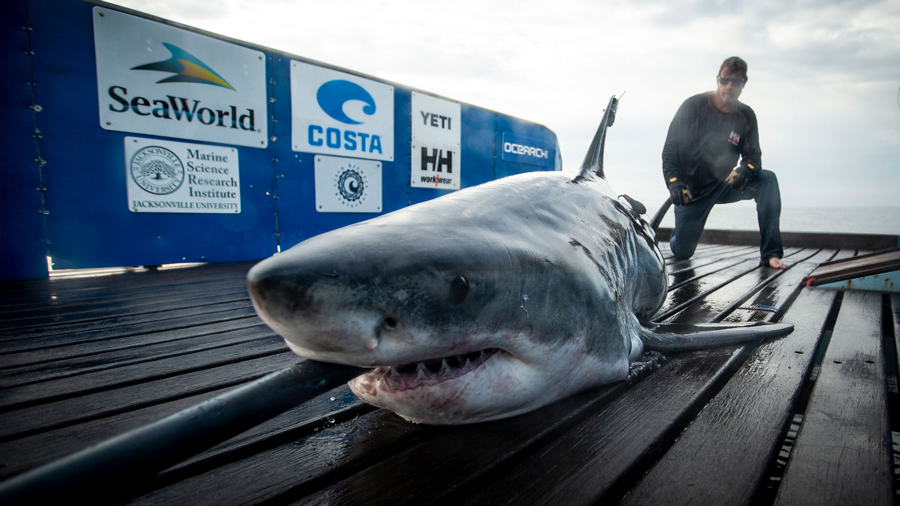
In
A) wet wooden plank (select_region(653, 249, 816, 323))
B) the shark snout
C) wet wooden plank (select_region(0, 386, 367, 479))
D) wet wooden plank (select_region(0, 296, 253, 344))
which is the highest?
the shark snout

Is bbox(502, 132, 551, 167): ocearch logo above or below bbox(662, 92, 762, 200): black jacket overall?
above

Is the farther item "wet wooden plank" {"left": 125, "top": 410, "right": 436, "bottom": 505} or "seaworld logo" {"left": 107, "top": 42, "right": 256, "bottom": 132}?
"seaworld logo" {"left": 107, "top": 42, "right": 256, "bottom": 132}

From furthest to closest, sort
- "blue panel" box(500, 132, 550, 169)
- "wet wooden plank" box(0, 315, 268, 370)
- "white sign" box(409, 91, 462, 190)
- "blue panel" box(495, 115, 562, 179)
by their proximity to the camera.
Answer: "blue panel" box(500, 132, 550, 169) < "blue panel" box(495, 115, 562, 179) < "white sign" box(409, 91, 462, 190) < "wet wooden plank" box(0, 315, 268, 370)

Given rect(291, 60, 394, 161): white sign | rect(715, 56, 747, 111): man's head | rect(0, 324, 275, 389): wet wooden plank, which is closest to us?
rect(0, 324, 275, 389): wet wooden plank

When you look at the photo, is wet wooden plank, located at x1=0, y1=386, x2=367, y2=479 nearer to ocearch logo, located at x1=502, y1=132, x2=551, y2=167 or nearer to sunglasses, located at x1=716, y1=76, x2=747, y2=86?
sunglasses, located at x1=716, y1=76, x2=747, y2=86

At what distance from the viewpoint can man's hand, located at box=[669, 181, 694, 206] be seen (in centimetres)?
415

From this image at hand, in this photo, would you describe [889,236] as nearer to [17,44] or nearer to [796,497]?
[796,497]

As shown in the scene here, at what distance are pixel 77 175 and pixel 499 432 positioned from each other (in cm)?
398

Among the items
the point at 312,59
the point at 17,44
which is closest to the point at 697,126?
the point at 312,59

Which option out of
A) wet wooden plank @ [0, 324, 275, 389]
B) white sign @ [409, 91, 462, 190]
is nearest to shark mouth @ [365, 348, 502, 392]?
wet wooden plank @ [0, 324, 275, 389]

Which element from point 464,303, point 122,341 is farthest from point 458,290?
point 122,341

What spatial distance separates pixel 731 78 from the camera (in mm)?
3918

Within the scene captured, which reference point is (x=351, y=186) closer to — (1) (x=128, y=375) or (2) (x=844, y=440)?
(1) (x=128, y=375)

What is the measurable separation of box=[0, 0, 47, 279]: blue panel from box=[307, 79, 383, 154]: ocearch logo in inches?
84.7
